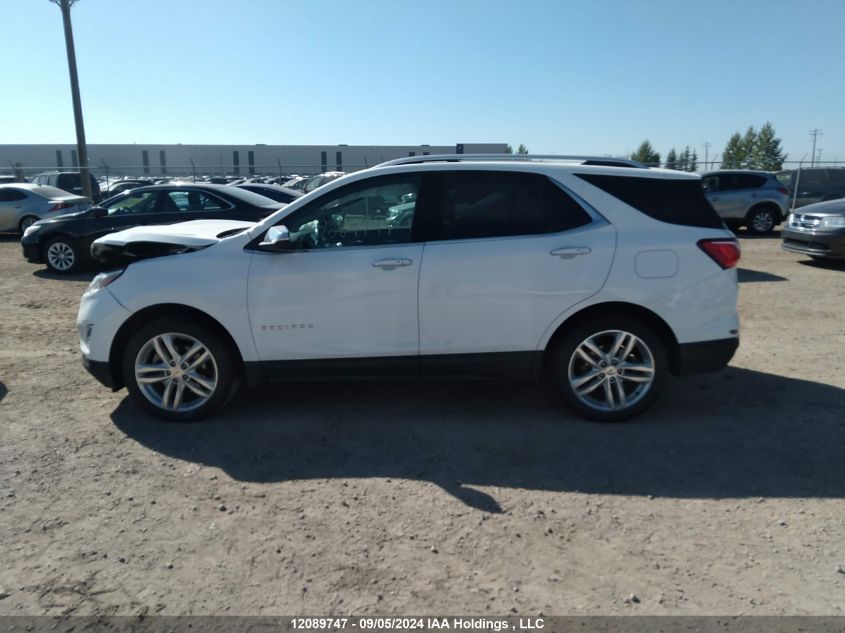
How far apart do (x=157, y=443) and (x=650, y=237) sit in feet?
11.9

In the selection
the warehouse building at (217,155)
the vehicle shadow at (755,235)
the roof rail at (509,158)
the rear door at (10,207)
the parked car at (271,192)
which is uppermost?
the warehouse building at (217,155)

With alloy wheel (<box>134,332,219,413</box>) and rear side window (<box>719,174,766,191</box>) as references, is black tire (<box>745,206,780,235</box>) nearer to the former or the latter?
rear side window (<box>719,174,766,191</box>)

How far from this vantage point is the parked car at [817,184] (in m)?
21.5

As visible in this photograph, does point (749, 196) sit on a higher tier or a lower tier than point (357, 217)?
lower

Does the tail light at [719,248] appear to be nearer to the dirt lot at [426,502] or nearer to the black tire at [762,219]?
the dirt lot at [426,502]

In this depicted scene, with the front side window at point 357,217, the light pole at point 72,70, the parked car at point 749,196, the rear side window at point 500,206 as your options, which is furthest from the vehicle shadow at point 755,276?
the light pole at point 72,70

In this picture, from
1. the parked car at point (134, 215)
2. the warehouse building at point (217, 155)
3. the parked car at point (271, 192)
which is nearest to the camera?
the parked car at point (134, 215)

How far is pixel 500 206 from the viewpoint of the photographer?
4633 mm

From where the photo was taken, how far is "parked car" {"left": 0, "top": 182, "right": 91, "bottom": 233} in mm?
17531

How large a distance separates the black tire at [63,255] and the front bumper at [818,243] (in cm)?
1274

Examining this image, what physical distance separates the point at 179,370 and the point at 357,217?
1.66 m

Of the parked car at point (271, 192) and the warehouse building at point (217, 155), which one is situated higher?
the warehouse building at point (217, 155)

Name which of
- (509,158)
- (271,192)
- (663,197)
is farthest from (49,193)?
(663,197)

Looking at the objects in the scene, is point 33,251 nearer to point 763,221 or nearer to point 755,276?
point 755,276
